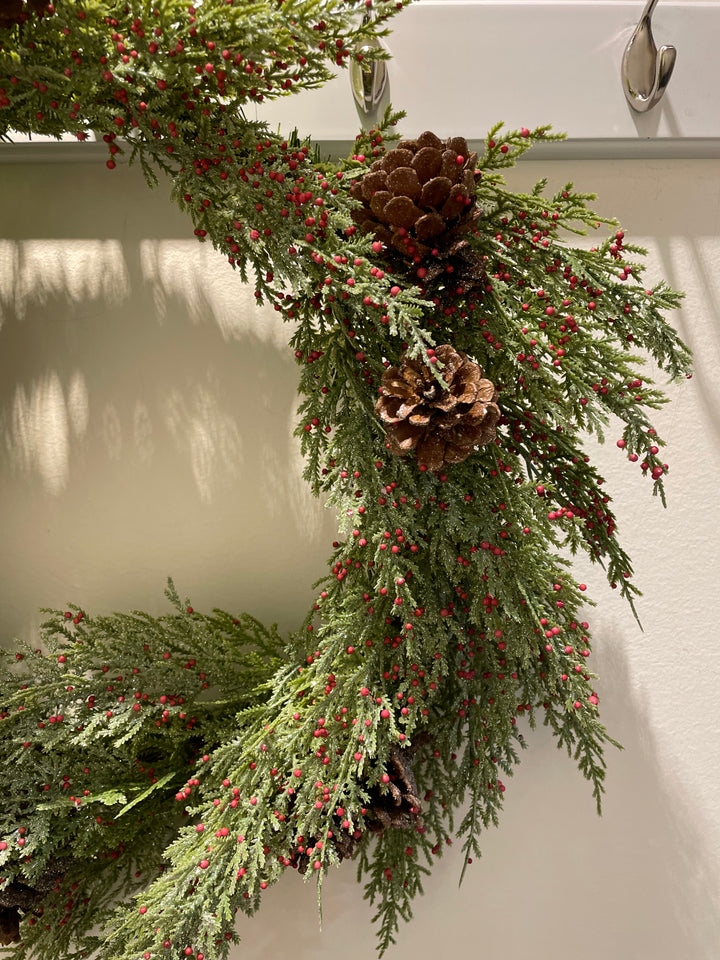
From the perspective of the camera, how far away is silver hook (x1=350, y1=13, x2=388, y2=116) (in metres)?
0.74

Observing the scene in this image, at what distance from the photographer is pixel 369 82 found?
2.45ft

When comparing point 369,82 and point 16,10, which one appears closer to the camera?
point 16,10

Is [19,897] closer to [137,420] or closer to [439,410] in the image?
[137,420]

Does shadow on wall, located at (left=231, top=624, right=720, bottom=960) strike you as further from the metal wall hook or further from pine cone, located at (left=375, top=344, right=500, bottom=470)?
the metal wall hook

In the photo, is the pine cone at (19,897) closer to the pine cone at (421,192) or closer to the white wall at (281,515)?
the white wall at (281,515)

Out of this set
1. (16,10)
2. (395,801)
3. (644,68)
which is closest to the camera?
(16,10)

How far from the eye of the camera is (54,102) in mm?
591

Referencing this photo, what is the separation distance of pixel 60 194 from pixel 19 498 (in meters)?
0.36

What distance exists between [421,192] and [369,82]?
0.27 metres

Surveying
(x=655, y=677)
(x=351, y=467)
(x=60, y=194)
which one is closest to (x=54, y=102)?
(x=60, y=194)

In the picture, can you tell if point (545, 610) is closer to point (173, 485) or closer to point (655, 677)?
point (655, 677)

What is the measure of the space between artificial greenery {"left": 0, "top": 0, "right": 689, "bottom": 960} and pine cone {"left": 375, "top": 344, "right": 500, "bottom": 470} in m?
0.03

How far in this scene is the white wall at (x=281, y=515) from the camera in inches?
32.2

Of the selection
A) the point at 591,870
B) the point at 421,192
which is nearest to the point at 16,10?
the point at 421,192
